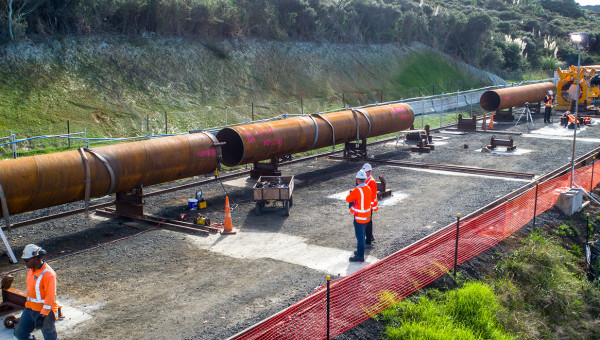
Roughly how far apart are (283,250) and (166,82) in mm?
19346

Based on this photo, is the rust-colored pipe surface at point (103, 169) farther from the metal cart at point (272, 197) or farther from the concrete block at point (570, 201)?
the concrete block at point (570, 201)

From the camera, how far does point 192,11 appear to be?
3319 cm

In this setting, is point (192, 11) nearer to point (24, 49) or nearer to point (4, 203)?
point (24, 49)

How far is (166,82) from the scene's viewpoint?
Result: 2945 centimetres

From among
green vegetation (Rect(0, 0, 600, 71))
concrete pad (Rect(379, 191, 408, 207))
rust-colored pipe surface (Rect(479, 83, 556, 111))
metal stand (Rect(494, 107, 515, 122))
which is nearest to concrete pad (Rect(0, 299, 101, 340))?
concrete pad (Rect(379, 191, 408, 207))

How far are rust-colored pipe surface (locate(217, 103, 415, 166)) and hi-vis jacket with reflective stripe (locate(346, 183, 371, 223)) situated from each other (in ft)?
22.3

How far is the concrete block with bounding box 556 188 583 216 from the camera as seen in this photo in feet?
52.5

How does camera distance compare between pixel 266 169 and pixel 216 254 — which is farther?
pixel 266 169

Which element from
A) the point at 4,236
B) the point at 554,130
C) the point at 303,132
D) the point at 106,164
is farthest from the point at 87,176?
the point at 554,130

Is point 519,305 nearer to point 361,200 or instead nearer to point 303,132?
point 361,200

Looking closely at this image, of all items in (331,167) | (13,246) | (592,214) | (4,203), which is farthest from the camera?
(331,167)

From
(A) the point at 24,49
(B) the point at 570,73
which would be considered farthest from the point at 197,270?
(B) the point at 570,73

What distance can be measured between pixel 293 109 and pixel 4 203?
22.5 m

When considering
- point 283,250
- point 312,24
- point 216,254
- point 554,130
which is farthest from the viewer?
point 312,24
